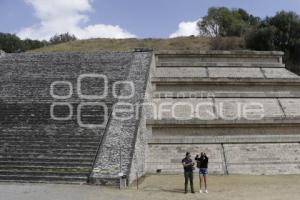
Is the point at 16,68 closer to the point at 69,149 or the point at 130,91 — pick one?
the point at 130,91

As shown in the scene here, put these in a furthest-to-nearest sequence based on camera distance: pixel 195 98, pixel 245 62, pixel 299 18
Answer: pixel 299 18
pixel 245 62
pixel 195 98

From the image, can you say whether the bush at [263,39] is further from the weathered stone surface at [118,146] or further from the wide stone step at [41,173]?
the wide stone step at [41,173]

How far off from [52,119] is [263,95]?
732 centimetres

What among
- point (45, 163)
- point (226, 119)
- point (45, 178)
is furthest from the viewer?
point (226, 119)

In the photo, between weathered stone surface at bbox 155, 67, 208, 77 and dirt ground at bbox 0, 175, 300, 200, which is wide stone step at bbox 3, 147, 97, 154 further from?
weathered stone surface at bbox 155, 67, 208, 77

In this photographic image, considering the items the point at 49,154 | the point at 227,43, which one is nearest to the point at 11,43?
the point at 227,43

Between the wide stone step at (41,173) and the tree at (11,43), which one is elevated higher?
the tree at (11,43)

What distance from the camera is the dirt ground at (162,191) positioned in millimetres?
9773

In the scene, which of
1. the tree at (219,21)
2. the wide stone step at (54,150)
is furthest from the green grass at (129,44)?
the wide stone step at (54,150)

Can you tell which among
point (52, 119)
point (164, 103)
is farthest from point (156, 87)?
point (52, 119)

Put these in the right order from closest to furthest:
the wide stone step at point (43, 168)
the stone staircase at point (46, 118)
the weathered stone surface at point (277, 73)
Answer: the wide stone step at point (43, 168) → the stone staircase at point (46, 118) → the weathered stone surface at point (277, 73)

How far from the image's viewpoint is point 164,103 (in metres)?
16.6

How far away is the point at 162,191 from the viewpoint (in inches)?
424

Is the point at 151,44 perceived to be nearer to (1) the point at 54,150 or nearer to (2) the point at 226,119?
(2) the point at 226,119
